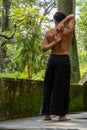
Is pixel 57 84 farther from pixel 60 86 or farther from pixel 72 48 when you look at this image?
pixel 72 48

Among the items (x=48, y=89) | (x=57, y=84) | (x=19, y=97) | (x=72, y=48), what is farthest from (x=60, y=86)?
(x=72, y=48)

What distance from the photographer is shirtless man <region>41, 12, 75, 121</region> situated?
20.6ft

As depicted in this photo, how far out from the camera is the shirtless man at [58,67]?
6277mm

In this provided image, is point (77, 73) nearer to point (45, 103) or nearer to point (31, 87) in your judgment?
point (31, 87)

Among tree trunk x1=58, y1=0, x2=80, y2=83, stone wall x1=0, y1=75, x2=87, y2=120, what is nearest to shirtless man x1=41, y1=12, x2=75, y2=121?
stone wall x1=0, y1=75, x2=87, y2=120

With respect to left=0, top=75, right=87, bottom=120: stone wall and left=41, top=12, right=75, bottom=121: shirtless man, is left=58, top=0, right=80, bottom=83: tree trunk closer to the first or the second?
left=0, top=75, right=87, bottom=120: stone wall

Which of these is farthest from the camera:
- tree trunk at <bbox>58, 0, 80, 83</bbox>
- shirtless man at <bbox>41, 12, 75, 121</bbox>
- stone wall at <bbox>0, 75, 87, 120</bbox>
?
tree trunk at <bbox>58, 0, 80, 83</bbox>

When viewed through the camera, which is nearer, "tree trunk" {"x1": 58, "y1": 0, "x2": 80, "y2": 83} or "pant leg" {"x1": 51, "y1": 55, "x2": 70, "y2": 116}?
"pant leg" {"x1": 51, "y1": 55, "x2": 70, "y2": 116}

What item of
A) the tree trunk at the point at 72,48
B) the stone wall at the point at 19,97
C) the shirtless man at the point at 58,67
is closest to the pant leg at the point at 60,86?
the shirtless man at the point at 58,67

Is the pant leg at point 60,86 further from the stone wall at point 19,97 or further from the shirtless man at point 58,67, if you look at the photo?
the stone wall at point 19,97

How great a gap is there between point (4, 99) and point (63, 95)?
109 centimetres

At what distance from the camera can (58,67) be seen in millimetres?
6301

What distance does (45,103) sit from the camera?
6402 mm

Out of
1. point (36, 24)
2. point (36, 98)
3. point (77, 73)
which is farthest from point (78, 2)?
point (36, 98)
